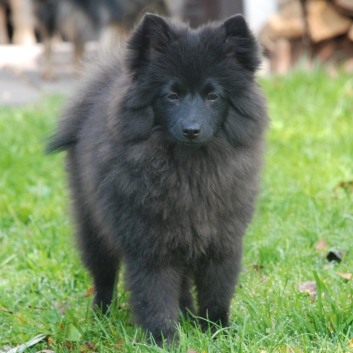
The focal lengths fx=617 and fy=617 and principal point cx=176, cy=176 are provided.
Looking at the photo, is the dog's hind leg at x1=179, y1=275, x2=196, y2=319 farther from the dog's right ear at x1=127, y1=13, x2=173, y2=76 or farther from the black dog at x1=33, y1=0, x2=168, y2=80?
the black dog at x1=33, y1=0, x2=168, y2=80

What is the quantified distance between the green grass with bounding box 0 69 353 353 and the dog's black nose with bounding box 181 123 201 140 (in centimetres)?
83

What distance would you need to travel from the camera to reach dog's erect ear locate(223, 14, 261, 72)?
2.93 meters

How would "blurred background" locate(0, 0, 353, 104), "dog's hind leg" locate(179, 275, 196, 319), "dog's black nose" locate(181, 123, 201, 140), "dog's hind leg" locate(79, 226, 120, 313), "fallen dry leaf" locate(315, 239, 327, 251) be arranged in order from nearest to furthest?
"dog's black nose" locate(181, 123, 201, 140), "dog's hind leg" locate(179, 275, 196, 319), "dog's hind leg" locate(79, 226, 120, 313), "fallen dry leaf" locate(315, 239, 327, 251), "blurred background" locate(0, 0, 353, 104)

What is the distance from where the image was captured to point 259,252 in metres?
3.78

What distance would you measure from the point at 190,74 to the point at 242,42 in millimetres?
327

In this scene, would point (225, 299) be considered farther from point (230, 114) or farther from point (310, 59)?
point (310, 59)

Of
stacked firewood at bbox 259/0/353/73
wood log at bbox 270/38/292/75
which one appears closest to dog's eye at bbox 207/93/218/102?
stacked firewood at bbox 259/0/353/73

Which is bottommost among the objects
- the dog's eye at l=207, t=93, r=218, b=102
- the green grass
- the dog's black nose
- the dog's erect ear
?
the green grass

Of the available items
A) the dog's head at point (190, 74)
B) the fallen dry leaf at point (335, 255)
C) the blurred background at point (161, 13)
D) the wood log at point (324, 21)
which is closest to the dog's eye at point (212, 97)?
the dog's head at point (190, 74)

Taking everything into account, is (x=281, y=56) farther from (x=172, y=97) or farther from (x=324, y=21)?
(x=172, y=97)

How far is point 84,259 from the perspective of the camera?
11.5 ft

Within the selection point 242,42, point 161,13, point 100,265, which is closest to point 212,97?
point 242,42

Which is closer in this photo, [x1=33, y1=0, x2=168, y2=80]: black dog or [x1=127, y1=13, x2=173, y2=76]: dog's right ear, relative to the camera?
[x1=127, y1=13, x2=173, y2=76]: dog's right ear

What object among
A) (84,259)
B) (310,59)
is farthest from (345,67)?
(84,259)
